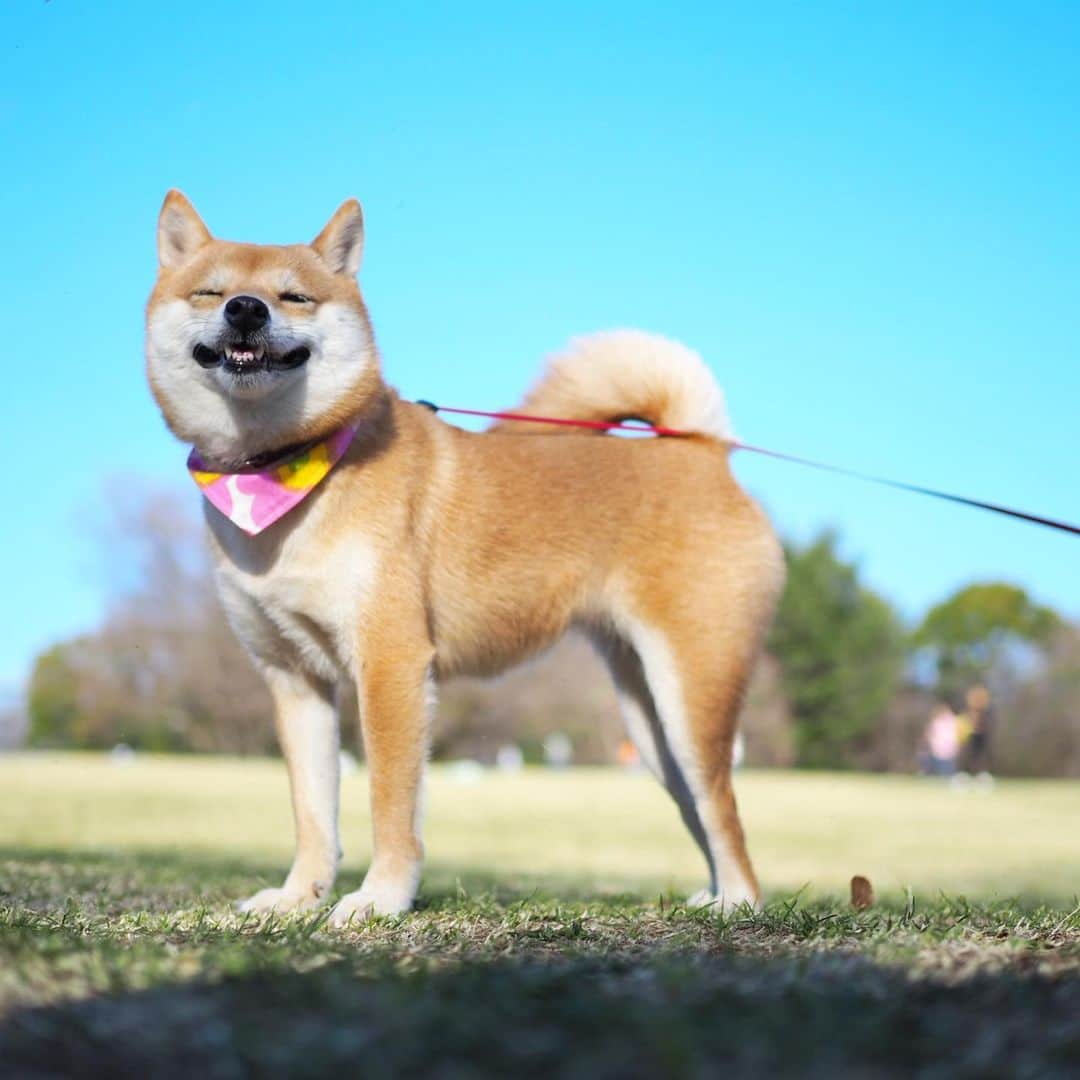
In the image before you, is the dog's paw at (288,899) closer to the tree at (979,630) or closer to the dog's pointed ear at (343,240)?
the dog's pointed ear at (343,240)

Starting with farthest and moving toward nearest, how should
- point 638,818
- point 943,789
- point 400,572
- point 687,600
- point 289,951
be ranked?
point 943,789 < point 638,818 < point 687,600 < point 400,572 < point 289,951

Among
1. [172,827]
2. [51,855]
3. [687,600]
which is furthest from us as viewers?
[172,827]

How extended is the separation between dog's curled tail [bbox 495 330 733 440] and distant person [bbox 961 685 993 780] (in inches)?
1432

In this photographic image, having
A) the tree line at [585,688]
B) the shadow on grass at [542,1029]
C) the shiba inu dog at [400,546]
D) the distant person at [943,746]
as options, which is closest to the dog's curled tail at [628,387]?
the shiba inu dog at [400,546]

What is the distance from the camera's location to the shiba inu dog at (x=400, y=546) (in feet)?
13.8

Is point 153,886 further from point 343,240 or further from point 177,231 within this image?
point 343,240

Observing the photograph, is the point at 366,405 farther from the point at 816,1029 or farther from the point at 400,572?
the point at 816,1029

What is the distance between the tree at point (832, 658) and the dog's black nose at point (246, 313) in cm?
4167

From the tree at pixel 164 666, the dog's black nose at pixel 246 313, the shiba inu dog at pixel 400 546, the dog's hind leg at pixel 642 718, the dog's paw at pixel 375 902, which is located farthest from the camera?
the tree at pixel 164 666

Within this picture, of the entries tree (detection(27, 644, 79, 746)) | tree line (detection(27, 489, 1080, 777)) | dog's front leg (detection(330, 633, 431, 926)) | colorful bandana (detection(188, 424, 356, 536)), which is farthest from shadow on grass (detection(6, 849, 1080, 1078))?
tree (detection(27, 644, 79, 746))

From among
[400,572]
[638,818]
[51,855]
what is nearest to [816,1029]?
[400,572]

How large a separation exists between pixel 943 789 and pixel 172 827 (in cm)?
2060

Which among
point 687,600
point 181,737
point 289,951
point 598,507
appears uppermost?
point 598,507

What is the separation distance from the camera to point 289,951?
2.47 meters
